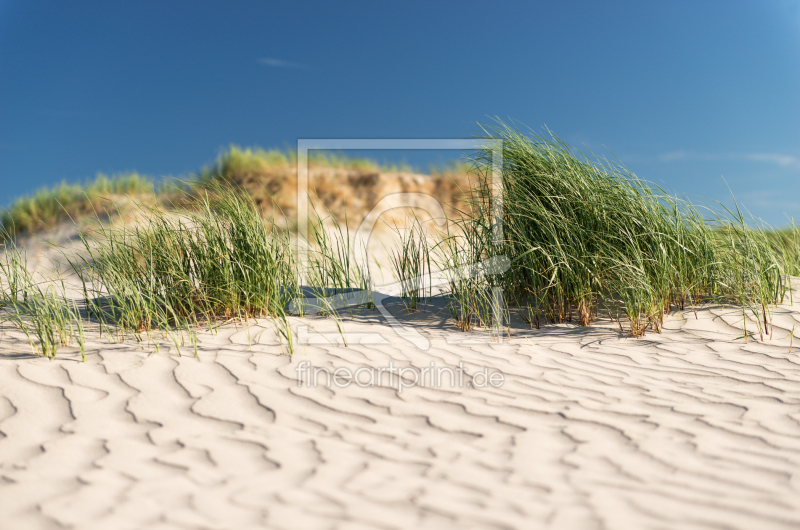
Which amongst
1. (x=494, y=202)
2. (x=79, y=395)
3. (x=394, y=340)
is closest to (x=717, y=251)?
(x=494, y=202)

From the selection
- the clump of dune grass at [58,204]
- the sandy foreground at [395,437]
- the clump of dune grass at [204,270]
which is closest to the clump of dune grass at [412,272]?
the clump of dune grass at [204,270]

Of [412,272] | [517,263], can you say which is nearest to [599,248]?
[517,263]

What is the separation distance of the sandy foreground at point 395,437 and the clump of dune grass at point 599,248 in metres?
0.75

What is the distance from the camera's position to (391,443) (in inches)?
85.6

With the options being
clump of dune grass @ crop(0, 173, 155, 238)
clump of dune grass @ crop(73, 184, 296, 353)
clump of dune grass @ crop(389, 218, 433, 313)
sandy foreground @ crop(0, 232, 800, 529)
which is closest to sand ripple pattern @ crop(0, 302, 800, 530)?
sandy foreground @ crop(0, 232, 800, 529)

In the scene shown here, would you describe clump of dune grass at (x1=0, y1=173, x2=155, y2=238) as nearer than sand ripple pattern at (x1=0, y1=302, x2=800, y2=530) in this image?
No

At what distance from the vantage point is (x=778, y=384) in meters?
2.93

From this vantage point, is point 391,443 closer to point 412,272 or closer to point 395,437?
point 395,437

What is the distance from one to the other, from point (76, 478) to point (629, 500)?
5.99ft

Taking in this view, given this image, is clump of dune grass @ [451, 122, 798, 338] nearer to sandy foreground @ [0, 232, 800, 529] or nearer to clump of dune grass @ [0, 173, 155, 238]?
sandy foreground @ [0, 232, 800, 529]

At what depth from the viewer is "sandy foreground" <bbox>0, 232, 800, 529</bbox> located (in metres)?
1.71
